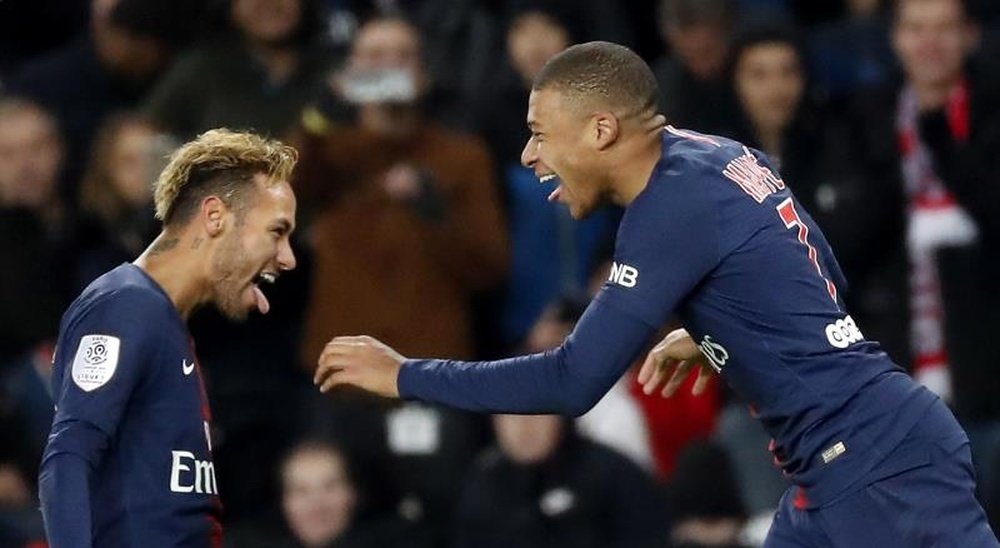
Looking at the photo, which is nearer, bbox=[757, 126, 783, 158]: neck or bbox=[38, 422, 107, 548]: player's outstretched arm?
bbox=[38, 422, 107, 548]: player's outstretched arm

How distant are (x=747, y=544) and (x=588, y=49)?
10.0 ft

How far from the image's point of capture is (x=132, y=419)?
5.23m

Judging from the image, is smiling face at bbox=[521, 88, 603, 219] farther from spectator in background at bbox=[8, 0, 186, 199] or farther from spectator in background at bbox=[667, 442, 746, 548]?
spectator in background at bbox=[8, 0, 186, 199]

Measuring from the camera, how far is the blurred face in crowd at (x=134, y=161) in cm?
905

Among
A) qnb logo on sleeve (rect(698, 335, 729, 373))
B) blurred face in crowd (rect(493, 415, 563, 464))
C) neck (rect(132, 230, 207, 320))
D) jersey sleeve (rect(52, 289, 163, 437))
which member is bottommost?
blurred face in crowd (rect(493, 415, 563, 464))

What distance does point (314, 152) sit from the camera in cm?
870

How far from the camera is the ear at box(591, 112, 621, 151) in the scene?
17.6ft

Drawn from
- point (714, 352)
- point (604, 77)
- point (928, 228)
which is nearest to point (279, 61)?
point (928, 228)

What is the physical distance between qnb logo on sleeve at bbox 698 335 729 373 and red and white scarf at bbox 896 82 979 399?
293 centimetres

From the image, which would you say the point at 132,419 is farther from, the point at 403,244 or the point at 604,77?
the point at 403,244

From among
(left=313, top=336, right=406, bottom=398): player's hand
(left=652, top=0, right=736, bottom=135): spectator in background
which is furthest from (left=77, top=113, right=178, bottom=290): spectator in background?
(left=313, top=336, right=406, bottom=398): player's hand

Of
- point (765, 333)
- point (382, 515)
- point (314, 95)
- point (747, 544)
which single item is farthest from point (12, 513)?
point (765, 333)

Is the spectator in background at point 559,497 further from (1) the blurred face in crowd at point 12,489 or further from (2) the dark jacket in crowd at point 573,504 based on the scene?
(1) the blurred face in crowd at point 12,489

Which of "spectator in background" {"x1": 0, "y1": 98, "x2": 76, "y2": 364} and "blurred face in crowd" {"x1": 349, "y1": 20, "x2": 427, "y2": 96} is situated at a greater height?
"blurred face in crowd" {"x1": 349, "y1": 20, "x2": 427, "y2": 96}
